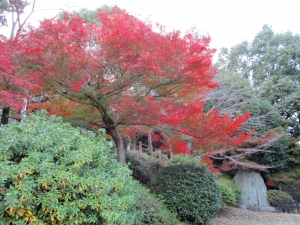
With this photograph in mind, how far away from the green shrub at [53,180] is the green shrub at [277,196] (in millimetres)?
10603

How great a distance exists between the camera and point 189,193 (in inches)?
237

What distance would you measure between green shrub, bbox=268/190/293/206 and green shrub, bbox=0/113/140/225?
1060cm

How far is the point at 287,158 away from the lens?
1212 centimetres

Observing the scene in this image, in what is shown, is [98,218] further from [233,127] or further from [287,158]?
[287,158]

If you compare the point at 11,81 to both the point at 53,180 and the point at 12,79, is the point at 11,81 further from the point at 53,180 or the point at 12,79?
the point at 53,180

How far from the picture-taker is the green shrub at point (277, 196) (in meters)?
11.1

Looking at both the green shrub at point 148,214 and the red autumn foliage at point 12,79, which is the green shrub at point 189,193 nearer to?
the green shrub at point 148,214

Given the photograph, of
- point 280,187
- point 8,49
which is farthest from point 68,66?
point 280,187

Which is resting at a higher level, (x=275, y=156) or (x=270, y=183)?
(x=275, y=156)

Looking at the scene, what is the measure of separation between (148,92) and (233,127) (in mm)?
2078

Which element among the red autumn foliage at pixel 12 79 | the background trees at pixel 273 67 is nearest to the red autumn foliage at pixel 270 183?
the background trees at pixel 273 67

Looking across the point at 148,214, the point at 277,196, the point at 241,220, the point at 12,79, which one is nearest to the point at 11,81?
the point at 12,79

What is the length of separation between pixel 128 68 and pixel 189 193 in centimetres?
343

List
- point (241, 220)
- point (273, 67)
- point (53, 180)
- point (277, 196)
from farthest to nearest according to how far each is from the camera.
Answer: point (273, 67)
point (277, 196)
point (241, 220)
point (53, 180)
